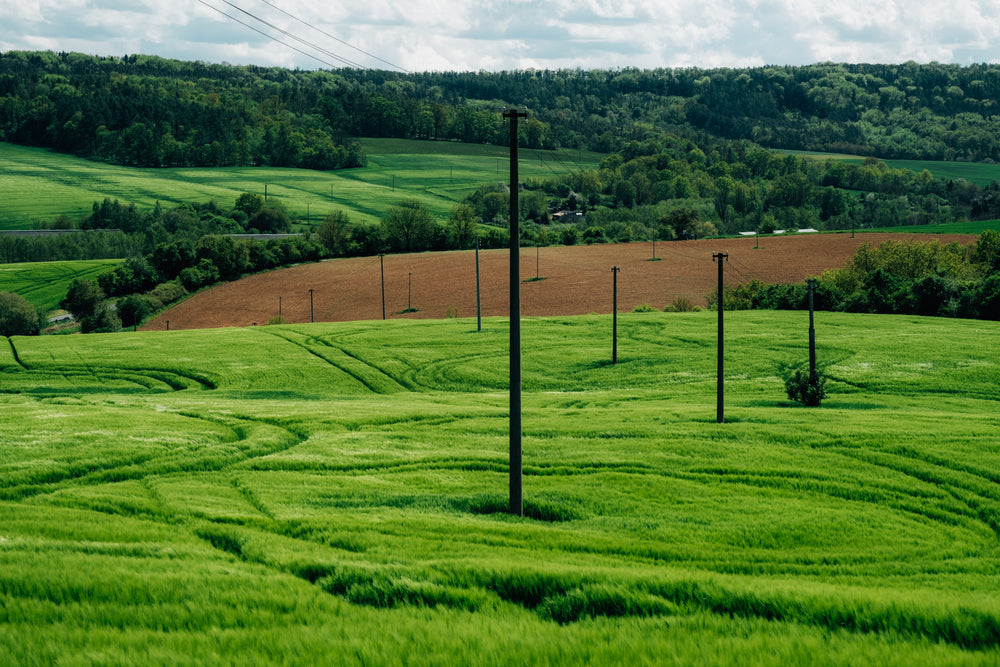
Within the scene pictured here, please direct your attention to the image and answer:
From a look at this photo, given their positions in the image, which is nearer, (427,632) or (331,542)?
(427,632)

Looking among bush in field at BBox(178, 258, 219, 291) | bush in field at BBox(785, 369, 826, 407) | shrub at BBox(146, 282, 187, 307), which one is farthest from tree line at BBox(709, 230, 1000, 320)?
shrub at BBox(146, 282, 187, 307)

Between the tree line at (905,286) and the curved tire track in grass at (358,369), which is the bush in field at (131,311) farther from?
the tree line at (905,286)

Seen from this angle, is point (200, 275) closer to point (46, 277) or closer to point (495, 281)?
point (46, 277)

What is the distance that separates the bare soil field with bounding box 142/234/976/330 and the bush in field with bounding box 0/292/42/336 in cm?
1342

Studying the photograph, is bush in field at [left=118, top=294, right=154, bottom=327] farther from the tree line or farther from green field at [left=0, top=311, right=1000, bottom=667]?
the tree line

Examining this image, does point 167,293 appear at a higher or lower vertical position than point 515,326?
lower

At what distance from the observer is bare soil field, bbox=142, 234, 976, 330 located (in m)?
110

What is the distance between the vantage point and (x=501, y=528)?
20.0 m

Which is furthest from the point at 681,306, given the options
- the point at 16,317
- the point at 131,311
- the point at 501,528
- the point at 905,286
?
the point at 501,528

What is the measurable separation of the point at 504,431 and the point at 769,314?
5687 cm

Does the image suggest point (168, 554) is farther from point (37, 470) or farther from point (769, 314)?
point (769, 314)

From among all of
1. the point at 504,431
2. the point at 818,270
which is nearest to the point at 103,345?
the point at 504,431

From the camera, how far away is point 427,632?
11.6m

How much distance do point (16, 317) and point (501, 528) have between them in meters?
99.0
